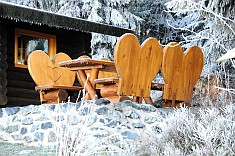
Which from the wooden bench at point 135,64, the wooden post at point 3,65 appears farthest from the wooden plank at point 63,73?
the wooden bench at point 135,64

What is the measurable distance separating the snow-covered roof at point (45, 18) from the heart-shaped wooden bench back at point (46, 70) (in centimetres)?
71

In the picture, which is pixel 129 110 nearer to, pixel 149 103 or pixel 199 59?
pixel 149 103

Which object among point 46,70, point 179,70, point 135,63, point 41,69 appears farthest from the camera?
point 46,70

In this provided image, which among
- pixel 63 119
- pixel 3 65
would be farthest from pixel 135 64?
pixel 3 65

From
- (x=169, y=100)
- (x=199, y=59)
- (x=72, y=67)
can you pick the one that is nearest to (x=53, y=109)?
(x=72, y=67)

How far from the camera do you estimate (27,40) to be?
33.1 ft

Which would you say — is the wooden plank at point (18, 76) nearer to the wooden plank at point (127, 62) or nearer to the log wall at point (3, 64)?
the log wall at point (3, 64)

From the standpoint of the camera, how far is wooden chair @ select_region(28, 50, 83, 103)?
25.8 ft

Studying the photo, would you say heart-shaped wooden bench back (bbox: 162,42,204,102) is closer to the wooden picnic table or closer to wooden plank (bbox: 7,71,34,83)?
the wooden picnic table

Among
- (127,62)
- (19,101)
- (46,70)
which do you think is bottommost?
(19,101)

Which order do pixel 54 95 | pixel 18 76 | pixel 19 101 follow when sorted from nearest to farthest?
pixel 54 95 < pixel 19 101 < pixel 18 76

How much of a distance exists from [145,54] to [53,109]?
1830 millimetres

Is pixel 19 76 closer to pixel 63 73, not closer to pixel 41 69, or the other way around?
pixel 63 73

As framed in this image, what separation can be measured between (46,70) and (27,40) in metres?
1.81
